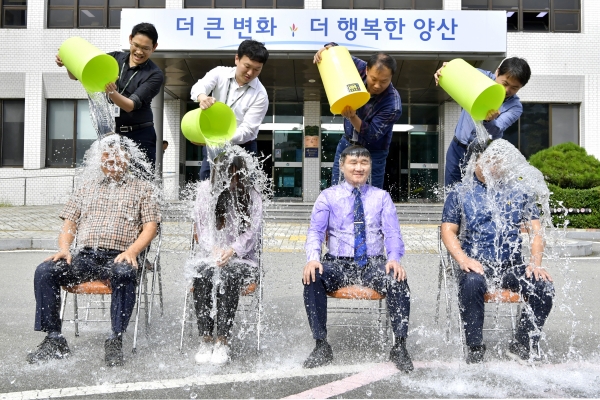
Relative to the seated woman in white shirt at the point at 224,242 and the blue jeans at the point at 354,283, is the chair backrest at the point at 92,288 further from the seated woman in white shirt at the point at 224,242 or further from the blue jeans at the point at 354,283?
the blue jeans at the point at 354,283

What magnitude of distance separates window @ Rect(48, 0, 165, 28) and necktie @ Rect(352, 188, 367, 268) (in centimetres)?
1720

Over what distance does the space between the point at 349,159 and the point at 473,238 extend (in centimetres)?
106

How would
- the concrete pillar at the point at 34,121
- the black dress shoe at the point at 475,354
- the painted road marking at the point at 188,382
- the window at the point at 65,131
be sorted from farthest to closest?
the window at the point at 65,131
the concrete pillar at the point at 34,121
the black dress shoe at the point at 475,354
the painted road marking at the point at 188,382

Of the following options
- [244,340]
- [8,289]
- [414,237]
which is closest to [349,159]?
[244,340]

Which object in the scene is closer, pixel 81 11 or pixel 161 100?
pixel 161 100

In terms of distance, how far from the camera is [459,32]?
48.7ft

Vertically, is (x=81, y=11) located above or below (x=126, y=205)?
above

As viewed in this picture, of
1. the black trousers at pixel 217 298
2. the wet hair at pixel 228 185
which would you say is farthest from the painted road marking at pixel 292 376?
the wet hair at pixel 228 185

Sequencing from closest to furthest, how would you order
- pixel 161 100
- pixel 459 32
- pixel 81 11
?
A: pixel 459 32 → pixel 161 100 → pixel 81 11

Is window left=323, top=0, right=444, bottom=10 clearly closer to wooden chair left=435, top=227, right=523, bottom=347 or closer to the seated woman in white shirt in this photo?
wooden chair left=435, top=227, right=523, bottom=347

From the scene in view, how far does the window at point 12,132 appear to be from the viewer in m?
19.3

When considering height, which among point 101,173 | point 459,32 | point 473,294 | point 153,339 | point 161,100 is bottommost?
point 153,339

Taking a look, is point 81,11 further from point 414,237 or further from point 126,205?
point 126,205

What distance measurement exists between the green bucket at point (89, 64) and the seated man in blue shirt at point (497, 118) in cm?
241
